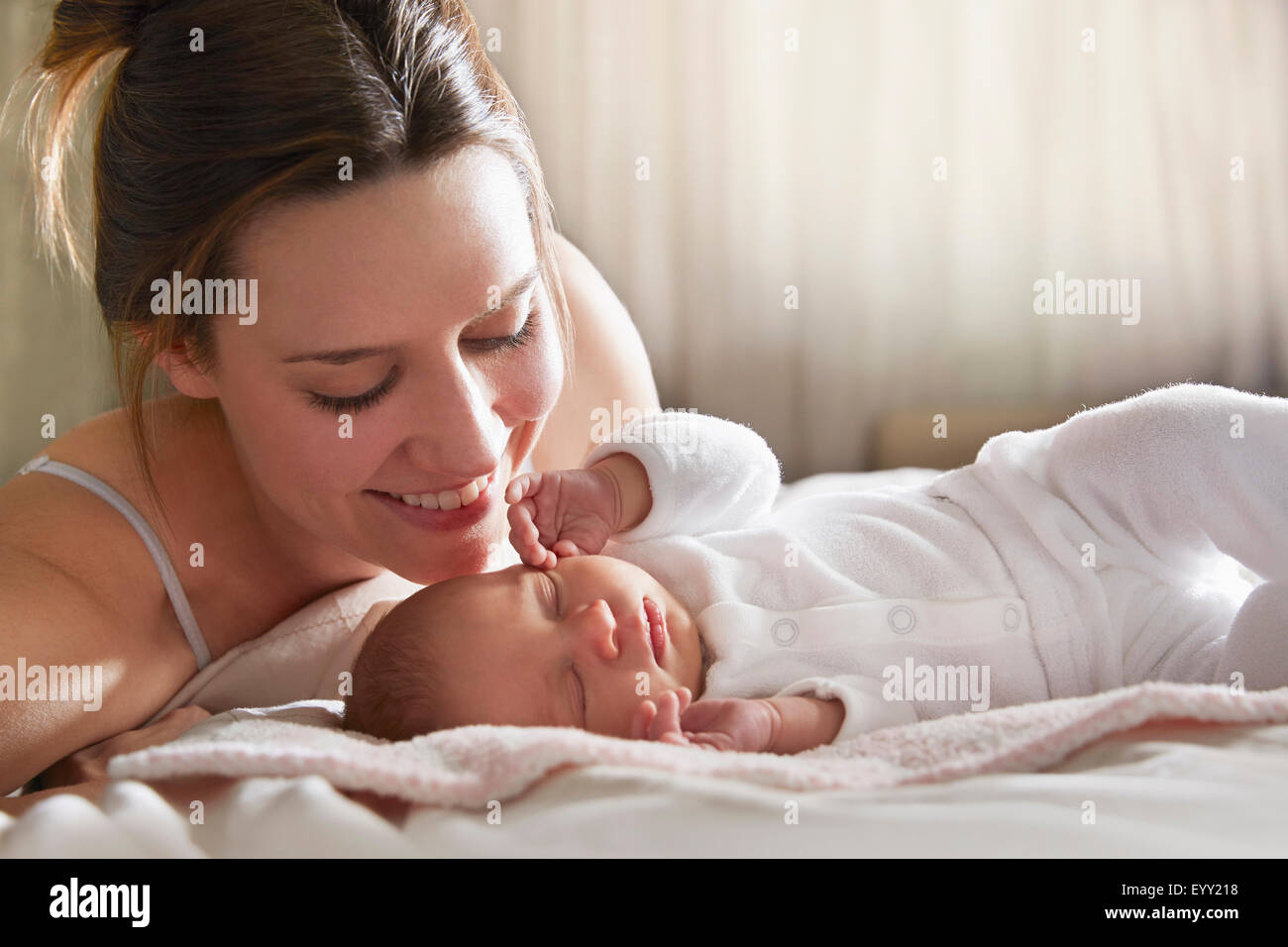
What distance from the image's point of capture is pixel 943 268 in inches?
111

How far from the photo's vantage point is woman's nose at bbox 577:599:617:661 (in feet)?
3.28

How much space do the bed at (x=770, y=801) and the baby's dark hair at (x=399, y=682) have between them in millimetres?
147

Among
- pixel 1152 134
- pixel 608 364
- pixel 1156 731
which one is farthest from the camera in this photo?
pixel 1152 134

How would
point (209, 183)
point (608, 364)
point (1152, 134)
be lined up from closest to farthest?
point (209, 183)
point (608, 364)
point (1152, 134)

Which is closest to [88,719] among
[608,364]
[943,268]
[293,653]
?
[293,653]

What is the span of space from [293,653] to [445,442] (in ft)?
1.35

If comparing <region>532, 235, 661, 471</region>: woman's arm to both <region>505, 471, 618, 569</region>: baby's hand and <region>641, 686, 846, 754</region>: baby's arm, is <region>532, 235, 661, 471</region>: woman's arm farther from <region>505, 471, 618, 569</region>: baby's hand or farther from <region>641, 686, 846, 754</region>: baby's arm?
<region>641, 686, 846, 754</region>: baby's arm

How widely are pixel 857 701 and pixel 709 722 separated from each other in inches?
5.8

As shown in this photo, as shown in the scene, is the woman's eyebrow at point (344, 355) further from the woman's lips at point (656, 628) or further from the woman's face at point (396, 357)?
the woman's lips at point (656, 628)

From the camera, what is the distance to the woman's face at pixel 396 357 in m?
1.02

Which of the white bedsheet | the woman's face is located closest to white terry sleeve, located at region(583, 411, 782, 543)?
the woman's face

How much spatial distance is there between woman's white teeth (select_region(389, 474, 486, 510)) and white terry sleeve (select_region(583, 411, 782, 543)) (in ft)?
0.61

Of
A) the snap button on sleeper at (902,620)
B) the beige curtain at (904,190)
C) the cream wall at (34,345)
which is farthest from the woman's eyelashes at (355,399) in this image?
the beige curtain at (904,190)
